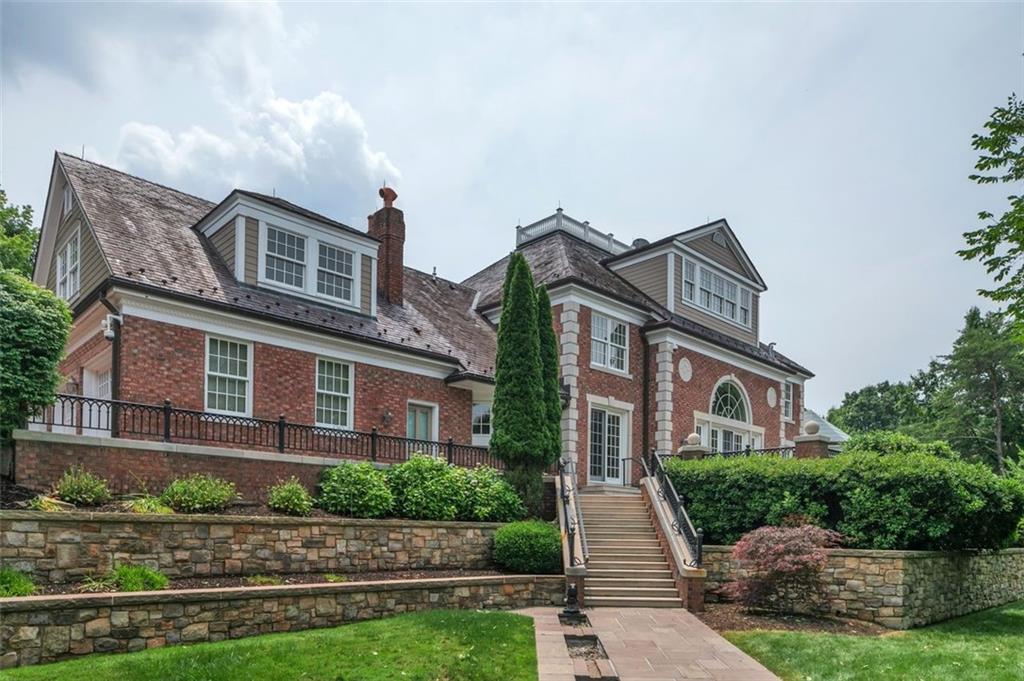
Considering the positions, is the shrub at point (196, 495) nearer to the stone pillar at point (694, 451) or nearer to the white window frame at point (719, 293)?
the stone pillar at point (694, 451)

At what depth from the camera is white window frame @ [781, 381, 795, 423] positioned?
29312 millimetres

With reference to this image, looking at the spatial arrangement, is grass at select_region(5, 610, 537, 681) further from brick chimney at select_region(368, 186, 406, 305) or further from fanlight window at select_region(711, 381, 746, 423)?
fanlight window at select_region(711, 381, 746, 423)

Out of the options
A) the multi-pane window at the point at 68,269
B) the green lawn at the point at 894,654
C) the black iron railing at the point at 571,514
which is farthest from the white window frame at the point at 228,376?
the green lawn at the point at 894,654

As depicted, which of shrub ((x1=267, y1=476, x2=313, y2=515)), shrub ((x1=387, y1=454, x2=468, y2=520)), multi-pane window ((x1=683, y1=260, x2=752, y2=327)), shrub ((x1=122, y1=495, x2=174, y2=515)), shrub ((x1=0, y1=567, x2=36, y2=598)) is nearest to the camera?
shrub ((x1=0, y1=567, x2=36, y2=598))

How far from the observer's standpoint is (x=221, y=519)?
34.6 ft

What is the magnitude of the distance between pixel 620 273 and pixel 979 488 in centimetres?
1349

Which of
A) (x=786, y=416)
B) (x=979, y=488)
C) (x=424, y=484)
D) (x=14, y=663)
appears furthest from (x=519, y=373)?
(x=786, y=416)

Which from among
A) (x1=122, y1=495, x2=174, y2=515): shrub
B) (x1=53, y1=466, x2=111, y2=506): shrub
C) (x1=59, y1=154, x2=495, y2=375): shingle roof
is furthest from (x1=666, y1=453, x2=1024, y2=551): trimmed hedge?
(x1=53, y1=466, x2=111, y2=506): shrub

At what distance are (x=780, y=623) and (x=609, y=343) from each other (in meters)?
10.9

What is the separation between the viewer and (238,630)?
9.00 meters

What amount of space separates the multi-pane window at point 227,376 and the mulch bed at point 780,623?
32.4ft

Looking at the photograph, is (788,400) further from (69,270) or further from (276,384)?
(69,270)

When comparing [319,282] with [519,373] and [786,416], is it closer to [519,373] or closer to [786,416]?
[519,373]

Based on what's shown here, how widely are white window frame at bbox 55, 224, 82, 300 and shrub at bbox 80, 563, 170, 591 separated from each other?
9025 millimetres
